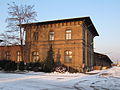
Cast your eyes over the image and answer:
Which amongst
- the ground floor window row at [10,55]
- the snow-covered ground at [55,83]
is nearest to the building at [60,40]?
the ground floor window row at [10,55]

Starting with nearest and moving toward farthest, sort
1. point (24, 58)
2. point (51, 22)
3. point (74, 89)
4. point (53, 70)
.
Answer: point (74, 89) < point (53, 70) < point (51, 22) < point (24, 58)

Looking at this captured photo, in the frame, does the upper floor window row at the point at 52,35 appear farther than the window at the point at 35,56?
No

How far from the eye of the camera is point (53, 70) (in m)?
27.4

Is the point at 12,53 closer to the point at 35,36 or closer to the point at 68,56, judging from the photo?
the point at 35,36

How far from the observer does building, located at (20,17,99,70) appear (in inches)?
1144

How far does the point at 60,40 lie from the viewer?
30.5 meters

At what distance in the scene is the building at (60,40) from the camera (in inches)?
1144

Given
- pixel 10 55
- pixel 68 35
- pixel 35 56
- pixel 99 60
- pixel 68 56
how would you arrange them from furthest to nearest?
1. pixel 99 60
2. pixel 10 55
3. pixel 35 56
4. pixel 68 35
5. pixel 68 56

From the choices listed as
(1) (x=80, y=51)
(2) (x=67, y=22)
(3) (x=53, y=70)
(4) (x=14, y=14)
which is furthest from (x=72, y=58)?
(4) (x=14, y=14)

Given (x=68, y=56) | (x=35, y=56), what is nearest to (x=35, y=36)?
(x=35, y=56)

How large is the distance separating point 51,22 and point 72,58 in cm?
774

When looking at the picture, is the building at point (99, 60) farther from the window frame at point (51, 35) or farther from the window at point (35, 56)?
the window at point (35, 56)

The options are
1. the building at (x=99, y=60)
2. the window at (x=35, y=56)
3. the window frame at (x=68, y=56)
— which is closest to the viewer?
the window frame at (x=68, y=56)

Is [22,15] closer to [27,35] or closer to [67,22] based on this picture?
[27,35]
